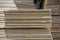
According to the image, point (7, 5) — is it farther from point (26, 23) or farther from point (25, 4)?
point (26, 23)

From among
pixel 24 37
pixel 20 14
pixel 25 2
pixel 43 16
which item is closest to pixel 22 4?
pixel 25 2

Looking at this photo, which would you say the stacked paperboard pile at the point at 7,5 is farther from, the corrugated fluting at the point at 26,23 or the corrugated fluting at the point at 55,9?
the corrugated fluting at the point at 55,9

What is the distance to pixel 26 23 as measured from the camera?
1.33 metres

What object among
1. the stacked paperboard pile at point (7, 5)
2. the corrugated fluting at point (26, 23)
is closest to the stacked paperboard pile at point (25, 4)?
the stacked paperboard pile at point (7, 5)

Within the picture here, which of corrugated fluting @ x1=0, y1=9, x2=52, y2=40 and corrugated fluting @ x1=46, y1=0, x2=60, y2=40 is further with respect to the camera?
corrugated fluting @ x1=46, y1=0, x2=60, y2=40

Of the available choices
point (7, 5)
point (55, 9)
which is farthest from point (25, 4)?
point (55, 9)

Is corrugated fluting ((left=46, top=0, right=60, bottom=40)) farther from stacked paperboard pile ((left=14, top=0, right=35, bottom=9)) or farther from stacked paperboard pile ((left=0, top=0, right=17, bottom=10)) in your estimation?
stacked paperboard pile ((left=0, top=0, right=17, bottom=10))

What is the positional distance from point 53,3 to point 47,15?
0.94 feet

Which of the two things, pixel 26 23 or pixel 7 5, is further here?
pixel 7 5

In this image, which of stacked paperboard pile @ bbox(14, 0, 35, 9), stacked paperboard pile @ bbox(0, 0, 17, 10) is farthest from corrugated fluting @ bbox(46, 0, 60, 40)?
stacked paperboard pile @ bbox(0, 0, 17, 10)

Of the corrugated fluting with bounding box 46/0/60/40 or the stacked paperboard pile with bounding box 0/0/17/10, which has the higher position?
the stacked paperboard pile with bounding box 0/0/17/10

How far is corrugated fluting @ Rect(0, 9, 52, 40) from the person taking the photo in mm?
1314

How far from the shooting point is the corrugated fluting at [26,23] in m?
1.31

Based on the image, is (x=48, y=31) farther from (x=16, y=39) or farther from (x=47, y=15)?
(x=16, y=39)
